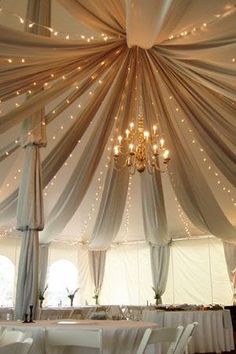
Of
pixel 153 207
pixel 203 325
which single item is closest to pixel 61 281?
pixel 153 207

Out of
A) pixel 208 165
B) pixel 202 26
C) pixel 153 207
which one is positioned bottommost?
pixel 153 207

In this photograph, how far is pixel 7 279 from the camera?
12.1m

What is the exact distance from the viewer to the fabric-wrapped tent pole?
5.19 metres

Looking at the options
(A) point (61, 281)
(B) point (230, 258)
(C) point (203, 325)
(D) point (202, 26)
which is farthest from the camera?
(A) point (61, 281)

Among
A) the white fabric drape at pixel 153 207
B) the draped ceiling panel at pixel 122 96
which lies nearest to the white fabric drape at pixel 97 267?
the white fabric drape at pixel 153 207

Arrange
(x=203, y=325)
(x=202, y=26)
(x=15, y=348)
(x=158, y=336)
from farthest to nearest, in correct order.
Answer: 1. (x=203, y=325)
2. (x=202, y=26)
3. (x=158, y=336)
4. (x=15, y=348)

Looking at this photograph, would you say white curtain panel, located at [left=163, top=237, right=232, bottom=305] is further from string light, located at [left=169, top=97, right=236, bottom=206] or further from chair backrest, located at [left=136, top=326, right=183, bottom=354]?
chair backrest, located at [left=136, top=326, right=183, bottom=354]

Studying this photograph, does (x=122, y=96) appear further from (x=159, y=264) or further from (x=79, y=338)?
(x=159, y=264)

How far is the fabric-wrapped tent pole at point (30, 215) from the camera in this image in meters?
5.19

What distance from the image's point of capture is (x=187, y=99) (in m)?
5.83

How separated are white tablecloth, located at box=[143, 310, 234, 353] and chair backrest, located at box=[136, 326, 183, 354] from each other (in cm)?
467

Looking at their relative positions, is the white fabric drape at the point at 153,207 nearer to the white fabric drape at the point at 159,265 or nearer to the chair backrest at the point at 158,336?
the white fabric drape at the point at 159,265

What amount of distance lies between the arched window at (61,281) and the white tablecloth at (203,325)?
18.2 feet

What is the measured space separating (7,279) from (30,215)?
24.6ft
